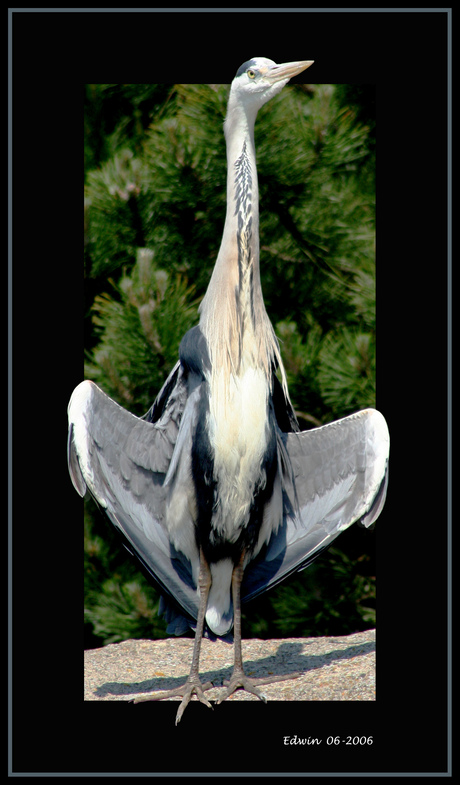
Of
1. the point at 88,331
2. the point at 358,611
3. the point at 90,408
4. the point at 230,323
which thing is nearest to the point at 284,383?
the point at 230,323

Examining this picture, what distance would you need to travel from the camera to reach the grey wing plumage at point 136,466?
3250 millimetres

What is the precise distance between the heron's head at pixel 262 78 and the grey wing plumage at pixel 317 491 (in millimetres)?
1284

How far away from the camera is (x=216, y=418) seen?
327cm

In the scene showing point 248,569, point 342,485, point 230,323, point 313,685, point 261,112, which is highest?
point 261,112

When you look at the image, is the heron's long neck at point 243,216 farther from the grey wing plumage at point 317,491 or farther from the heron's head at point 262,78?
the grey wing plumage at point 317,491

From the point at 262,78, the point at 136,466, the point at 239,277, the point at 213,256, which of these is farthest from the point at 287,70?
the point at 136,466

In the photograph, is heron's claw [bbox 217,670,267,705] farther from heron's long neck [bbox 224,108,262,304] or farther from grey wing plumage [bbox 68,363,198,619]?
heron's long neck [bbox 224,108,262,304]

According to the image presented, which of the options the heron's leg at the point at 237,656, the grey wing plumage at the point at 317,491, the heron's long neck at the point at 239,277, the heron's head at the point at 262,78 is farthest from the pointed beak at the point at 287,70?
the heron's leg at the point at 237,656

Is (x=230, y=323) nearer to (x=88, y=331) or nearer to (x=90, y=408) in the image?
(x=90, y=408)

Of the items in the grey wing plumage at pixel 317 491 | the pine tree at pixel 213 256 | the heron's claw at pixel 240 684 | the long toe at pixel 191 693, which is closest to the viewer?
the long toe at pixel 191 693

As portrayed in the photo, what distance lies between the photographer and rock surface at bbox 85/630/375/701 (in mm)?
3439

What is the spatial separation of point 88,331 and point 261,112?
1.27 m

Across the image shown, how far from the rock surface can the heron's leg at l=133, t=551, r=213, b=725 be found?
100 millimetres

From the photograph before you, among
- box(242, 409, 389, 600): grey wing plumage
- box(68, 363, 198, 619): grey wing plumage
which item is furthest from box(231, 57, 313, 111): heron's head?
box(242, 409, 389, 600): grey wing plumage
